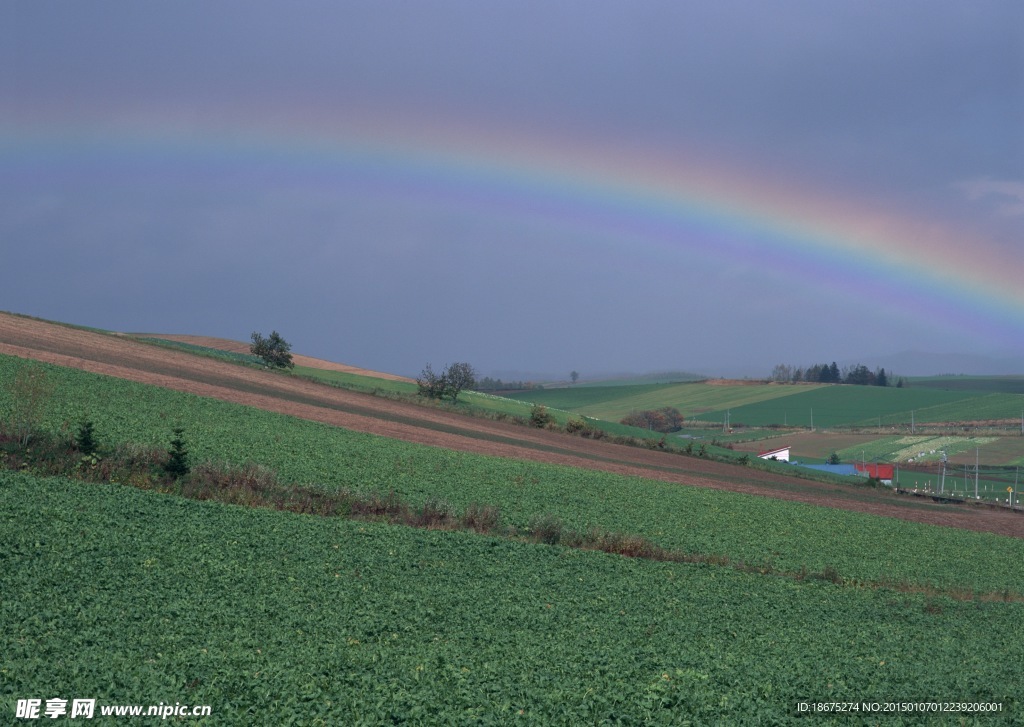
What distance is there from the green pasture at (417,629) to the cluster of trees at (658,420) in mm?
97272

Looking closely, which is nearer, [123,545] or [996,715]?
[996,715]

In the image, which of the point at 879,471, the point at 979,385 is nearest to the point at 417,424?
the point at 879,471

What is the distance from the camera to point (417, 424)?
5106 centimetres

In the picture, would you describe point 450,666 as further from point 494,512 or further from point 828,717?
point 494,512

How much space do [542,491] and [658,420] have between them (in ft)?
301

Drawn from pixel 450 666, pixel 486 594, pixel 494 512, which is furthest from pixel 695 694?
pixel 494 512

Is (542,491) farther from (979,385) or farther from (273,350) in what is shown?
(979,385)

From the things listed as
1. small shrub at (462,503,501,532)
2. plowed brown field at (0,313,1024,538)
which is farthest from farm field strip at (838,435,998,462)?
small shrub at (462,503,501,532)

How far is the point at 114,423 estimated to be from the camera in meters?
29.3

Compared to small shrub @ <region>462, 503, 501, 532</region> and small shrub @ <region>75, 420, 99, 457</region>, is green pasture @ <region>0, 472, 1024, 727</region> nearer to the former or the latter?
small shrub @ <region>462, 503, 501, 532</region>

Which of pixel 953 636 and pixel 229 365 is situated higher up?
pixel 229 365

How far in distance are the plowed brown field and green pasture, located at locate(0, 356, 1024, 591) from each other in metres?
5.36

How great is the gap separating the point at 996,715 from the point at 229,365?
59.1 m

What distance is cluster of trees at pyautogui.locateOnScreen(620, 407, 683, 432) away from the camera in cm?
11844
